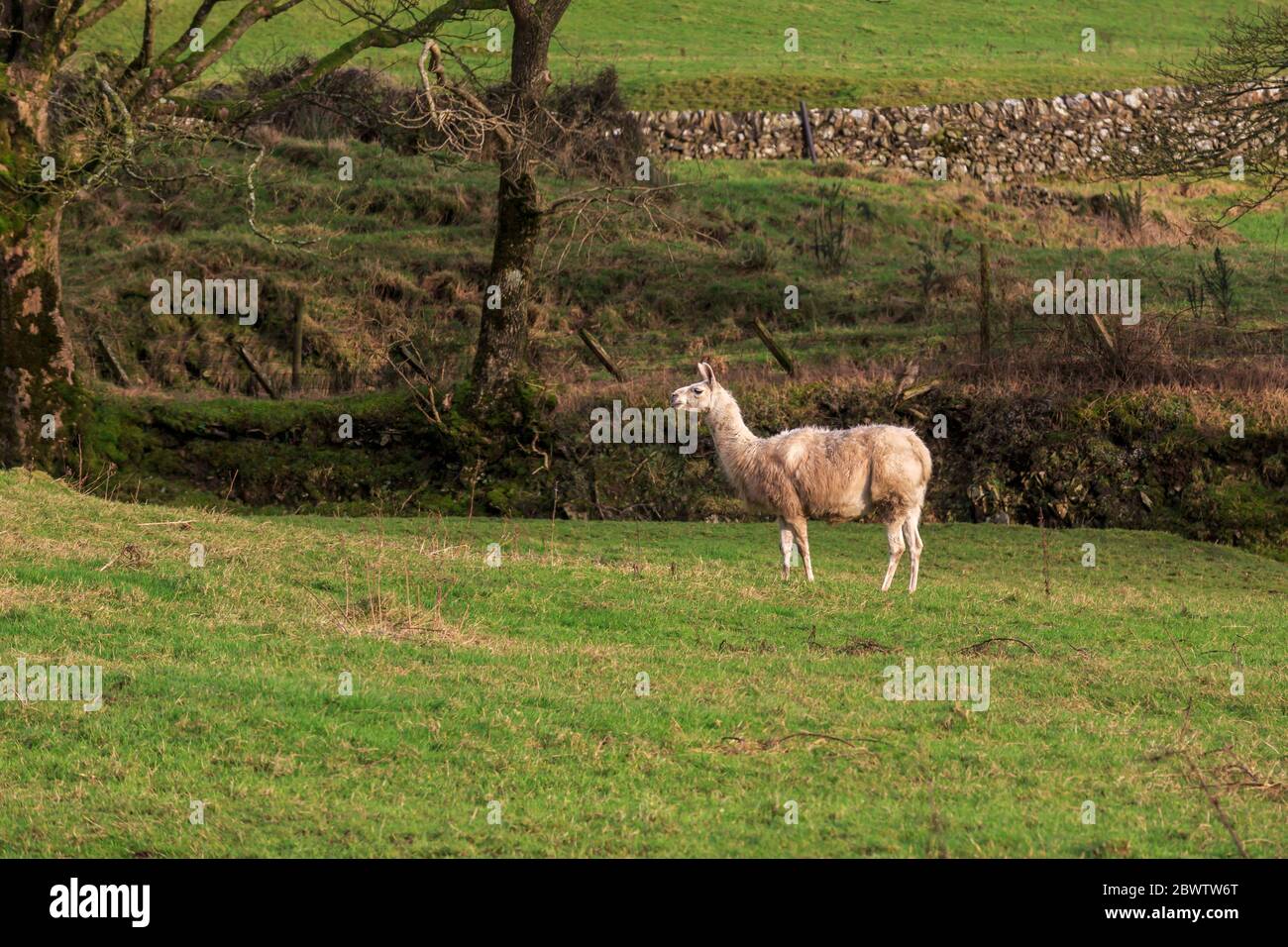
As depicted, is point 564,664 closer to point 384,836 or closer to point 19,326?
point 384,836

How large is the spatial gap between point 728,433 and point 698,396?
0.64m

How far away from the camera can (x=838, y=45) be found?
70.3 m

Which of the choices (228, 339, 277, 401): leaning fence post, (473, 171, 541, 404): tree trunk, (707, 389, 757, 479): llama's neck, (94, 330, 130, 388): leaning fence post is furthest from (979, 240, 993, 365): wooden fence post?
(94, 330, 130, 388): leaning fence post

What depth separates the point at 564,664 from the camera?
14.0 m

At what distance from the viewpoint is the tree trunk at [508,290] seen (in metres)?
28.8

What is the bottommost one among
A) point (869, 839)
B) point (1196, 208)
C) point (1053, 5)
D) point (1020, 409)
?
point (869, 839)

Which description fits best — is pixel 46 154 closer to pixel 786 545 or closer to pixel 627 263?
pixel 786 545

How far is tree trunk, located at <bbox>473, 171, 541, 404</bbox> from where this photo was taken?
94.3 ft

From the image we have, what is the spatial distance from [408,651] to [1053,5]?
74.7 m

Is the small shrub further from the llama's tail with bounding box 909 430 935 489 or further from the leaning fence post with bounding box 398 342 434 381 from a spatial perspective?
the llama's tail with bounding box 909 430 935 489

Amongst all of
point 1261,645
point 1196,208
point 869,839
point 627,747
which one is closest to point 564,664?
point 627,747

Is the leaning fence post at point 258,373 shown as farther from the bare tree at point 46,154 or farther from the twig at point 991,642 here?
the twig at point 991,642

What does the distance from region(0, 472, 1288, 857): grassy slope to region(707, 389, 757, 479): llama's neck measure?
4.84ft

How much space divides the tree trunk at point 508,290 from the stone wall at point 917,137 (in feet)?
78.8
